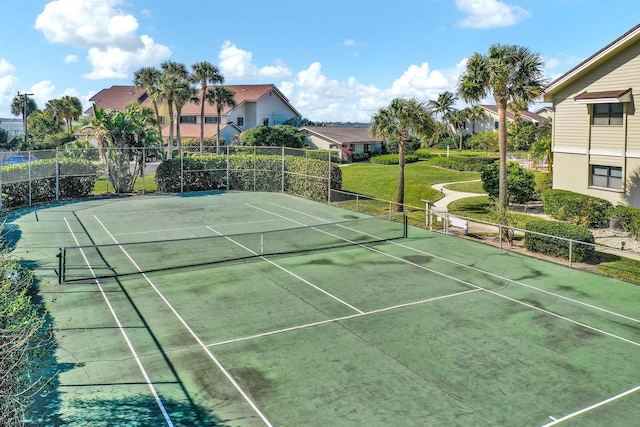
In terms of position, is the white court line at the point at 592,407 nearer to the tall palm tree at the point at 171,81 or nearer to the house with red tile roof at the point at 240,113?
the tall palm tree at the point at 171,81

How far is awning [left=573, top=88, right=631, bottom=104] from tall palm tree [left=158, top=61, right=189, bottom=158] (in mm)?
37198

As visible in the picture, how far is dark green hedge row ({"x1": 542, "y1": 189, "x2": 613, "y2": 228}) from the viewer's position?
26312mm

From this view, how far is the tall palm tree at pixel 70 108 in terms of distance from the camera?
90075 millimetres

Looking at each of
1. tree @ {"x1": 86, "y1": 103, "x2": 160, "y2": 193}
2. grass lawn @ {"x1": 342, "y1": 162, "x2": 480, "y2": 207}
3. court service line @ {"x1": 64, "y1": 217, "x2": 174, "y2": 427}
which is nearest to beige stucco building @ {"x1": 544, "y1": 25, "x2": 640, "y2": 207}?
grass lawn @ {"x1": 342, "y1": 162, "x2": 480, "y2": 207}

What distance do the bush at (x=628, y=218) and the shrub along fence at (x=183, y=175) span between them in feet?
51.3

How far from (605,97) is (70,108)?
8586 cm

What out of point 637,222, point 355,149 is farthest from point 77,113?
point 637,222

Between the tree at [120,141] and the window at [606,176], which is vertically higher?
the tree at [120,141]

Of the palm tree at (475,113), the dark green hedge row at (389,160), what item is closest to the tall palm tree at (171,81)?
the dark green hedge row at (389,160)

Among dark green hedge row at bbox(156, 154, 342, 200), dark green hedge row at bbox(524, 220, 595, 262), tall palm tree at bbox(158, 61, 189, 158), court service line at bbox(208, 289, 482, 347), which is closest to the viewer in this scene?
court service line at bbox(208, 289, 482, 347)

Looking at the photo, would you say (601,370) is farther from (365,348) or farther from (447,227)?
(447,227)

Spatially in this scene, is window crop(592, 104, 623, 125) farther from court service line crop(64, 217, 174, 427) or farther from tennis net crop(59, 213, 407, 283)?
court service line crop(64, 217, 174, 427)

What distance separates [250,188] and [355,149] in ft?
111

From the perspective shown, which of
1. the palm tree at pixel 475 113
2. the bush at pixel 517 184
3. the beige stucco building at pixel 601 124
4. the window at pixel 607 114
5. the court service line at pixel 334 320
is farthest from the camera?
the palm tree at pixel 475 113
